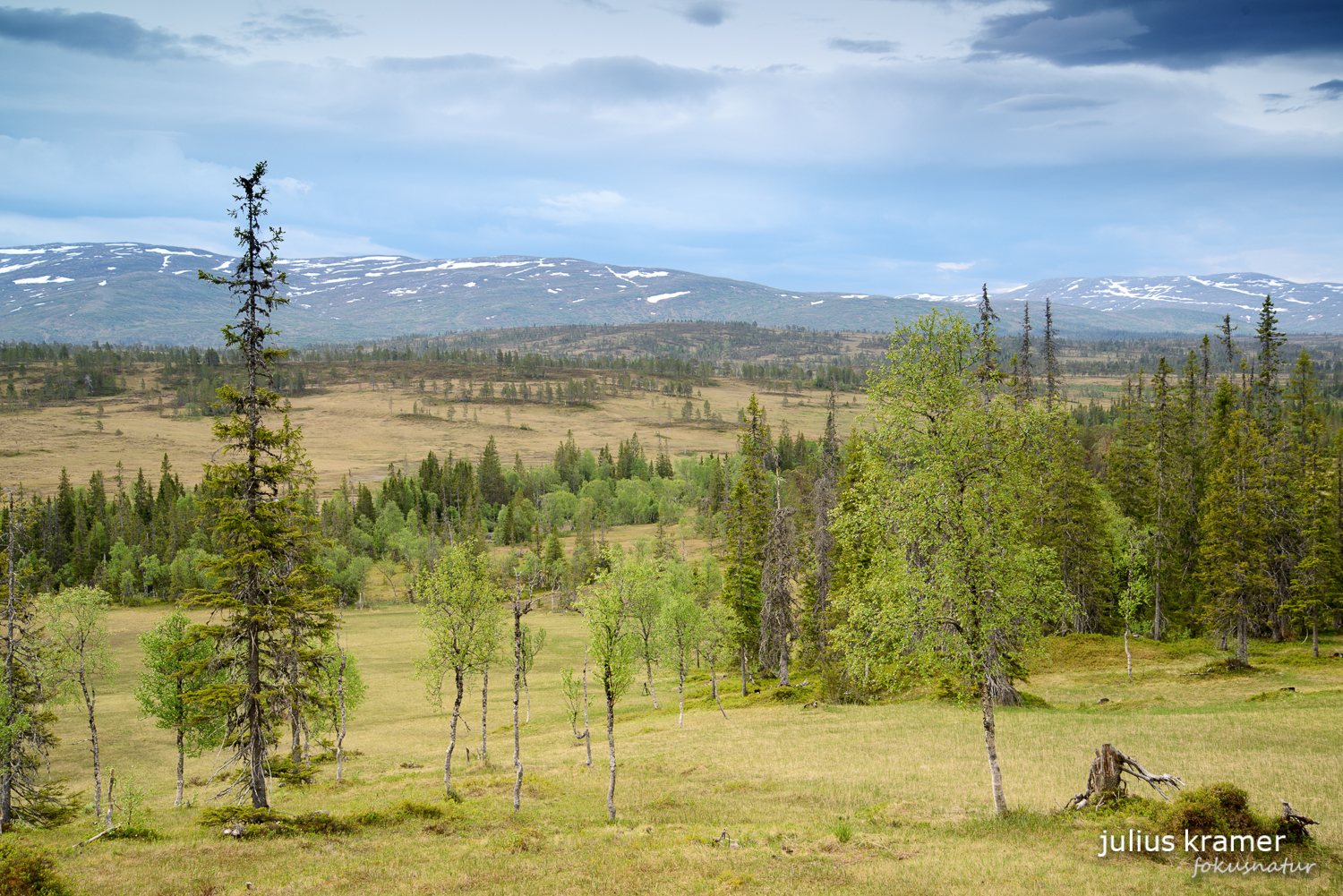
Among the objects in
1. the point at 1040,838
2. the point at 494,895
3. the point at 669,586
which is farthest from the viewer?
the point at 669,586

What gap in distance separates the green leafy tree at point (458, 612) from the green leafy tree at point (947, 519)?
17.6 metres

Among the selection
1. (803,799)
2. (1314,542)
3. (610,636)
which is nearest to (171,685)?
(610,636)

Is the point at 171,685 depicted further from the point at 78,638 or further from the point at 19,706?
the point at 19,706

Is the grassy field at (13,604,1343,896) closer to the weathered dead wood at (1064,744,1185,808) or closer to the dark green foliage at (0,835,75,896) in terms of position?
the weathered dead wood at (1064,744,1185,808)

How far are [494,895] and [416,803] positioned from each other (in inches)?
433

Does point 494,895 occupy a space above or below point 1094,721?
above

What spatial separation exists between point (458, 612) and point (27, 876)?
60.0 ft

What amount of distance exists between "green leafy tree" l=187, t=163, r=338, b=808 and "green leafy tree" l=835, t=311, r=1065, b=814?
18468mm

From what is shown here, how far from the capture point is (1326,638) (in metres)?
52.2

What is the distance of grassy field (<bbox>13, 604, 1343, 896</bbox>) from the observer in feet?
54.4

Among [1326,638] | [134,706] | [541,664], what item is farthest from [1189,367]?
[134,706]

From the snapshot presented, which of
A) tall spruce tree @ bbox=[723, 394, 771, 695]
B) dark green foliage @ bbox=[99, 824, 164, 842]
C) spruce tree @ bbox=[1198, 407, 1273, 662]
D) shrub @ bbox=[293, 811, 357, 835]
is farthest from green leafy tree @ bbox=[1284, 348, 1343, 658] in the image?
dark green foliage @ bbox=[99, 824, 164, 842]

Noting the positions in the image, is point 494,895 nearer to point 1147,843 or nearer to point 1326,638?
point 1147,843

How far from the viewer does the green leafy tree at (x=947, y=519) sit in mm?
20781
